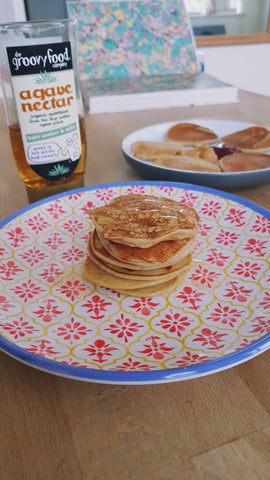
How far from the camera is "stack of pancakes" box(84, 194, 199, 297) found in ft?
1.92

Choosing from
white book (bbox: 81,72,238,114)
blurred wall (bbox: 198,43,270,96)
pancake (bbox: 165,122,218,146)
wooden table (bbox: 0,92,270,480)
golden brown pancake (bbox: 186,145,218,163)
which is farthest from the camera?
blurred wall (bbox: 198,43,270,96)

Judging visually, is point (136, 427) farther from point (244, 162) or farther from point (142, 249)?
point (244, 162)

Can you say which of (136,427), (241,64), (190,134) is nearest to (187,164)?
(190,134)

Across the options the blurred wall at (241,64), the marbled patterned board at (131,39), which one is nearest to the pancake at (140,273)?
the marbled patterned board at (131,39)

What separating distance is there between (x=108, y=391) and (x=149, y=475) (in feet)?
0.36

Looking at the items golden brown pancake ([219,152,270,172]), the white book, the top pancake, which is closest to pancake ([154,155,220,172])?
golden brown pancake ([219,152,270,172])

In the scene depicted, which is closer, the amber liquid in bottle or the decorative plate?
the amber liquid in bottle

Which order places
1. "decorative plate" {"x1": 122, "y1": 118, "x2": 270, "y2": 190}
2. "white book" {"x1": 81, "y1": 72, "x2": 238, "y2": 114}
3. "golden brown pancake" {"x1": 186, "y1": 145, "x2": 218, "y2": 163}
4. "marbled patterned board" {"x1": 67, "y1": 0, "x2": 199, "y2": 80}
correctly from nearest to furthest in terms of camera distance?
"decorative plate" {"x1": 122, "y1": 118, "x2": 270, "y2": 190}
"golden brown pancake" {"x1": 186, "y1": 145, "x2": 218, "y2": 163}
"white book" {"x1": 81, "y1": 72, "x2": 238, "y2": 114}
"marbled patterned board" {"x1": 67, "y1": 0, "x2": 199, "y2": 80}

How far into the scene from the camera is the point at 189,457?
39cm

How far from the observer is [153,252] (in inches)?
23.4

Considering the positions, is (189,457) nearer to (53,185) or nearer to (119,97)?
(53,185)

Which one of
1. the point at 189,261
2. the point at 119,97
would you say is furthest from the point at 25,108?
the point at 119,97

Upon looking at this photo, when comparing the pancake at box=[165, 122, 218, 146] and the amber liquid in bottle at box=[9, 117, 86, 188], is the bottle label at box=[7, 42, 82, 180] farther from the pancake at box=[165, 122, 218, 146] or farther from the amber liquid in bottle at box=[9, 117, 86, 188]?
the pancake at box=[165, 122, 218, 146]

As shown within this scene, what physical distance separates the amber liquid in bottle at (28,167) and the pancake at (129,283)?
286mm
